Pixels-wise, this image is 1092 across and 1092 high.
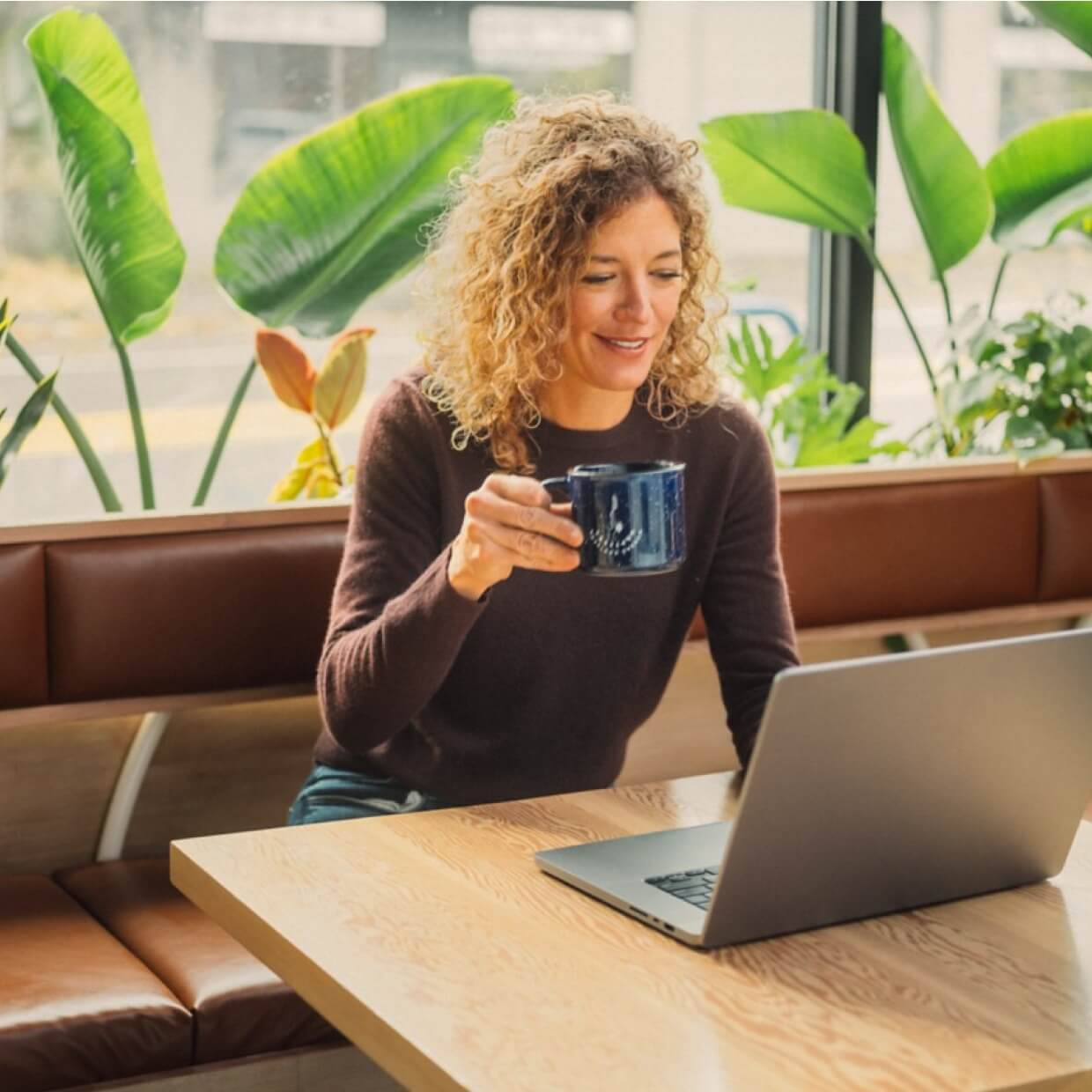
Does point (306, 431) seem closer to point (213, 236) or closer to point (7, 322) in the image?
point (213, 236)

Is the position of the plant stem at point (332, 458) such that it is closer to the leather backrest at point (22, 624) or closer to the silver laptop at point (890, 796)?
the leather backrest at point (22, 624)

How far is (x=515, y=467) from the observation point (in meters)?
1.99

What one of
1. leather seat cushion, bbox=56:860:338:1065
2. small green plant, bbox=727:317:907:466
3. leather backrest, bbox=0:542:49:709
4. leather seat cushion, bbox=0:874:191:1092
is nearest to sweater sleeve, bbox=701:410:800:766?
leather seat cushion, bbox=56:860:338:1065

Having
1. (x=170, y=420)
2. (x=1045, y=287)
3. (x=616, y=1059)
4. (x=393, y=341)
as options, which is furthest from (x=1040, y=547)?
(x=616, y=1059)

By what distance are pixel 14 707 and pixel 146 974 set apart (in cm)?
45

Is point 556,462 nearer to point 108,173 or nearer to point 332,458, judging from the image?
point 332,458

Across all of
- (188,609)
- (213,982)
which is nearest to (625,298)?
(188,609)

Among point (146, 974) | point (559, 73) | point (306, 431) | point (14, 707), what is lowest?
point (146, 974)

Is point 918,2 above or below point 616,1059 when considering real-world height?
above

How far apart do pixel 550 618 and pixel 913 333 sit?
154cm

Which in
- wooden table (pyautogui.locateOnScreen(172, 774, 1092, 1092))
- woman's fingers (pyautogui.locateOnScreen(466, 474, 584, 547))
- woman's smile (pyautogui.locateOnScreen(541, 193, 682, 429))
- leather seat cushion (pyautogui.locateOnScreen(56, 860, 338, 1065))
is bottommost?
leather seat cushion (pyautogui.locateOnScreen(56, 860, 338, 1065))

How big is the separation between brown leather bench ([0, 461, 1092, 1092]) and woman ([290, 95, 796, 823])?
10.0 inches

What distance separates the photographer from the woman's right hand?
4.81 feet

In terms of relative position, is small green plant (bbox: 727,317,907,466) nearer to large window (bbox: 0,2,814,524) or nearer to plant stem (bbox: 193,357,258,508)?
large window (bbox: 0,2,814,524)
